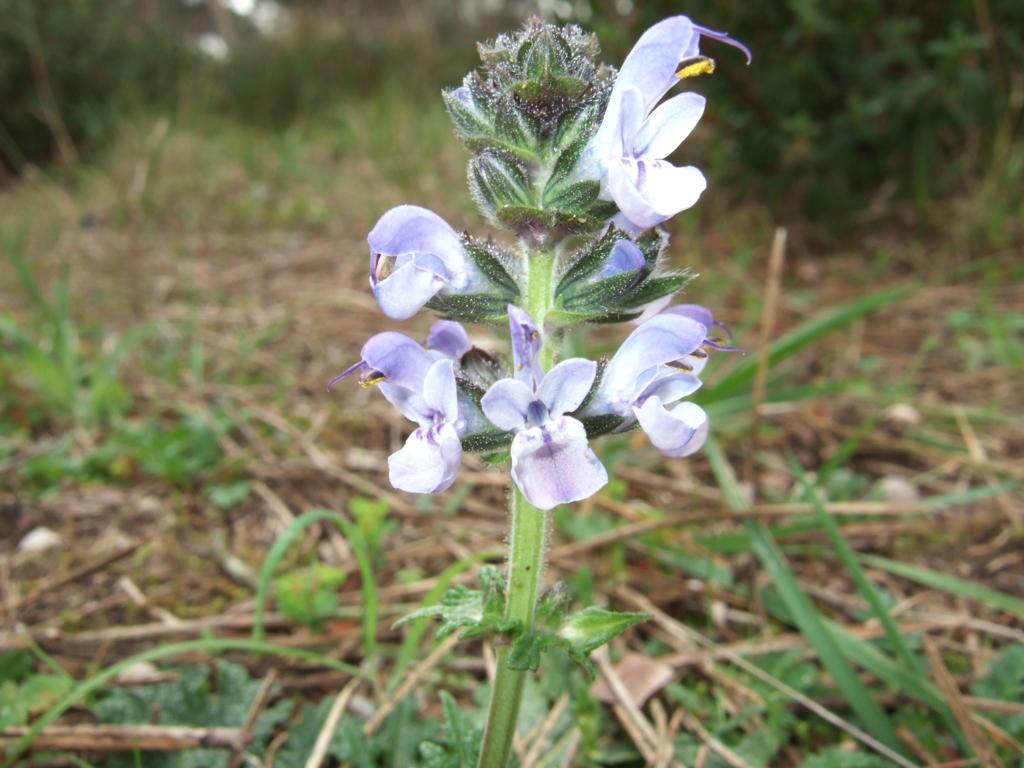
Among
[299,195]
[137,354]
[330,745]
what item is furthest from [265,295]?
[330,745]

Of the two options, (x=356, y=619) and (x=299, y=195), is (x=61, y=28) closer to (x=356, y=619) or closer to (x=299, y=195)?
(x=299, y=195)

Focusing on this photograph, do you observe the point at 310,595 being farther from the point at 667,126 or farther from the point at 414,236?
the point at 667,126

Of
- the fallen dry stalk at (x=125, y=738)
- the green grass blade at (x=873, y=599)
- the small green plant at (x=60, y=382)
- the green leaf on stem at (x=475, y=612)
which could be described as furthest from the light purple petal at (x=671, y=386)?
the small green plant at (x=60, y=382)

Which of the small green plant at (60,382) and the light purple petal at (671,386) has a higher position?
the small green plant at (60,382)

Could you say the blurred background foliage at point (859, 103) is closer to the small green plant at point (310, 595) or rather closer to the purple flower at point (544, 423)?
the small green plant at point (310, 595)

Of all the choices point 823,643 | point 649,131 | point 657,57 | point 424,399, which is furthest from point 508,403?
point 823,643

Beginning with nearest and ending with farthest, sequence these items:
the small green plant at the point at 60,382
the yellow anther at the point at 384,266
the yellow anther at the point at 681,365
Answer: the yellow anther at the point at 384,266 → the yellow anther at the point at 681,365 → the small green plant at the point at 60,382
